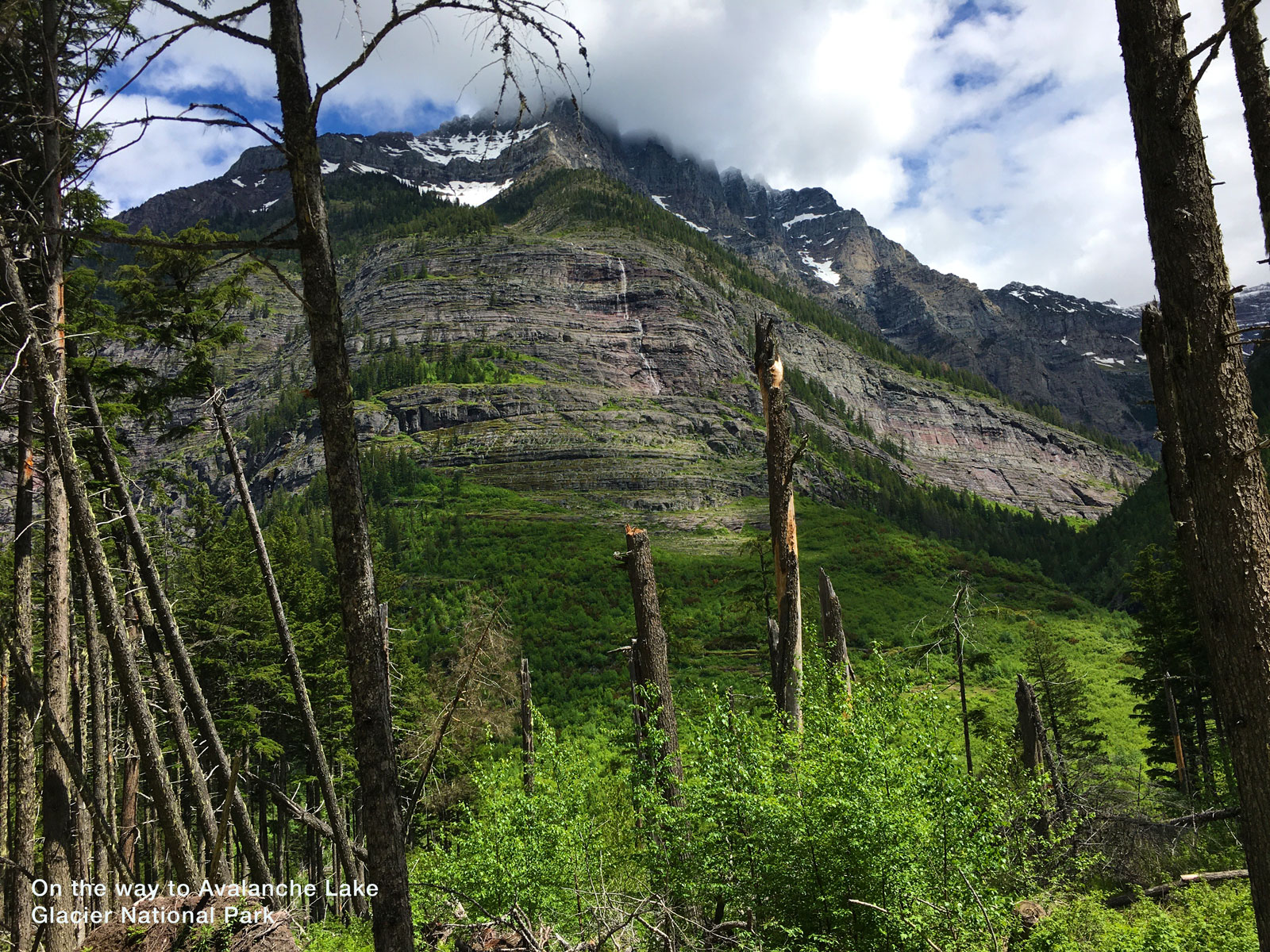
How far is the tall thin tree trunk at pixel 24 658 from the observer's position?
7.17 metres

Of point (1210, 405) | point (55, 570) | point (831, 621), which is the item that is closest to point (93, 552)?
point (55, 570)

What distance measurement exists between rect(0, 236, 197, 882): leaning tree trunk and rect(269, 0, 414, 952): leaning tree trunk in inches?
136

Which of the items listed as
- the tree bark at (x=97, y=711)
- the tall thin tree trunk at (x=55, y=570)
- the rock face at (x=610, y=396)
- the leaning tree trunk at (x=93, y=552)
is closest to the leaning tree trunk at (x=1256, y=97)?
the leaning tree trunk at (x=93, y=552)

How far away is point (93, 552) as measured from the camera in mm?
6715

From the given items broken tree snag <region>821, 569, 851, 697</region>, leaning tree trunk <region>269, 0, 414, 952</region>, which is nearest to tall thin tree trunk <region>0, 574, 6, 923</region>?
leaning tree trunk <region>269, 0, 414, 952</region>

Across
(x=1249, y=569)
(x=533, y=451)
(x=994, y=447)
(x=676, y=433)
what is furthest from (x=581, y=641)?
(x=994, y=447)

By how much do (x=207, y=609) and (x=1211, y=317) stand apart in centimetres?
1940

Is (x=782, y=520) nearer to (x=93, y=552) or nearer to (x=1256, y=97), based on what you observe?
(x=1256, y=97)

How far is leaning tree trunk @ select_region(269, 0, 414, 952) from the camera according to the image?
3811 mm

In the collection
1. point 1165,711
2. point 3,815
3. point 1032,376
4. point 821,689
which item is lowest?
point 1165,711

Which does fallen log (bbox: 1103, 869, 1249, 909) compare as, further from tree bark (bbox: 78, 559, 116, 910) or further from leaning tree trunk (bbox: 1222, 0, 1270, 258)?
tree bark (bbox: 78, 559, 116, 910)

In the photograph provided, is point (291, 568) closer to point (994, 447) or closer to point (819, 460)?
point (819, 460)

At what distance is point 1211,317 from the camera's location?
3855 millimetres

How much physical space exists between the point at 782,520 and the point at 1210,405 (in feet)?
15.9
